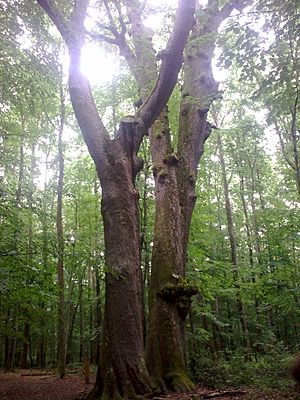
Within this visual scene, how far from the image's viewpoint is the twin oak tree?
600 cm

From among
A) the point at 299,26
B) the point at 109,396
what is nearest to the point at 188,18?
the point at 299,26

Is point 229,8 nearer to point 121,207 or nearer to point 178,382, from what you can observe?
point 121,207

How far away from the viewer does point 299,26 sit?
569 cm

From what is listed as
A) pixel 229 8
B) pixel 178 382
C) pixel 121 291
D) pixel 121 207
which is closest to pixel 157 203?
pixel 121 207

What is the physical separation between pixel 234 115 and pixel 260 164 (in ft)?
11.2

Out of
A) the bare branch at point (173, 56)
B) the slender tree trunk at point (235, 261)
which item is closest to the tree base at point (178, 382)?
the bare branch at point (173, 56)

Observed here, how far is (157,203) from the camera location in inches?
331

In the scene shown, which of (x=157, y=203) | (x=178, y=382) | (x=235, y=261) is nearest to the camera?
(x=178, y=382)

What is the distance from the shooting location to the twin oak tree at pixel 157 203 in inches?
236

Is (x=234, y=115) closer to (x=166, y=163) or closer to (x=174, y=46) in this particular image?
(x=166, y=163)

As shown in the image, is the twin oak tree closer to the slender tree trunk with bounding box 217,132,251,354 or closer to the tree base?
the tree base

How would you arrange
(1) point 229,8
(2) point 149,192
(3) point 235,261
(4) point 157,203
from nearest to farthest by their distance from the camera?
(4) point 157,203, (1) point 229,8, (2) point 149,192, (3) point 235,261

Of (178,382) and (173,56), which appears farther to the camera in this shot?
(178,382)

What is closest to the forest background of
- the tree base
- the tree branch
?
the tree branch
